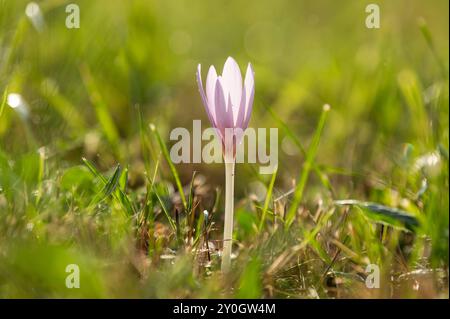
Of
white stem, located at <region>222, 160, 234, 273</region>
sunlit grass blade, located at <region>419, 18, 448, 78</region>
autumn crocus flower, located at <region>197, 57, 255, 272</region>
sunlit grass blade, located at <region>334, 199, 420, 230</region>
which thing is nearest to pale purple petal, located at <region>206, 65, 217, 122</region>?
autumn crocus flower, located at <region>197, 57, 255, 272</region>

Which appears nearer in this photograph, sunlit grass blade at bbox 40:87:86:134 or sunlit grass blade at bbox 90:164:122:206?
sunlit grass blade at bbox 90:164:122:206

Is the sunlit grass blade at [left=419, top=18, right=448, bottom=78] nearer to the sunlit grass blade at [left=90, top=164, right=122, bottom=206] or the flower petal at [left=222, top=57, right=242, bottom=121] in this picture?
the flower petal at [left=222, top=57, right=242, bottom=121]

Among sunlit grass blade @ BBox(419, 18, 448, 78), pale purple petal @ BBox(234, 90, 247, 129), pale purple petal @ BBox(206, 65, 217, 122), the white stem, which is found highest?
sunlit grass blade @ BBox(419, 18, 448, 78)

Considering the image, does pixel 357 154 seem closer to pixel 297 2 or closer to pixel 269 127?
pixel 269 127

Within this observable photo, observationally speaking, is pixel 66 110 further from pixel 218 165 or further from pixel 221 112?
pixel 221 112

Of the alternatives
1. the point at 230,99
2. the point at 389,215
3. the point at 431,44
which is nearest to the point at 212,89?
the point at 230,99

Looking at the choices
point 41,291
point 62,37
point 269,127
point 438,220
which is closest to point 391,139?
point 269,127

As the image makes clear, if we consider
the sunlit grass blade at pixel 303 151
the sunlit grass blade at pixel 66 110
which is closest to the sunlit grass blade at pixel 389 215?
the sunlit grass blade at pixel 303 151

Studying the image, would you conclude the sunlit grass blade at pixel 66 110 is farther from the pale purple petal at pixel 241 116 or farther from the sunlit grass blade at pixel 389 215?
the sunlit grass blade at pixel 389 215
